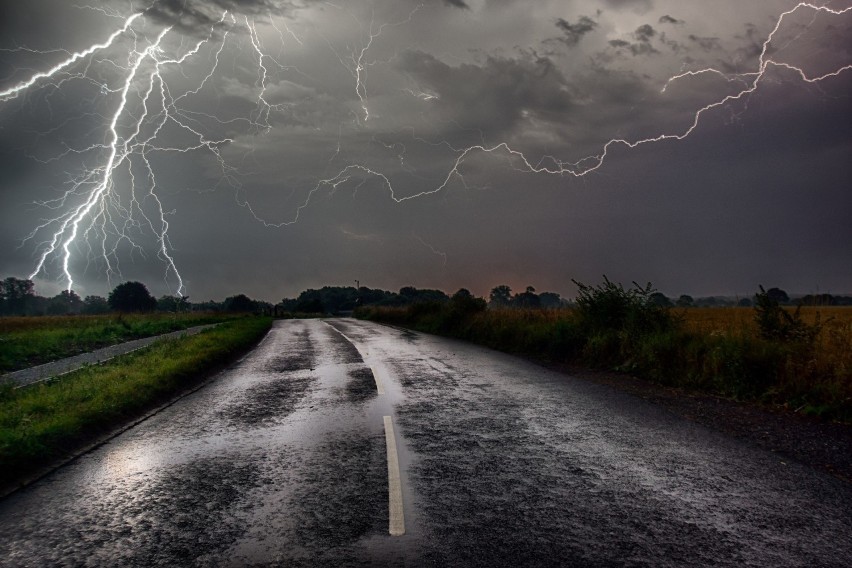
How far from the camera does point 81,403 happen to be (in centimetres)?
895

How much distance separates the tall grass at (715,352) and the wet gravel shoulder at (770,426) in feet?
1.61

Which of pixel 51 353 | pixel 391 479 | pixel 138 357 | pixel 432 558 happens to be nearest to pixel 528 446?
pixel 391 479

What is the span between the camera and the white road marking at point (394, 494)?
409 cm

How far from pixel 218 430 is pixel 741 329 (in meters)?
10.5

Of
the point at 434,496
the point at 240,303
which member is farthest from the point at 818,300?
the point at 240,303

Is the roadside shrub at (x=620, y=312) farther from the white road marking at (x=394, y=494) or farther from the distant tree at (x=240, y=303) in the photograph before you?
the distant tree at (x=240, y=303)

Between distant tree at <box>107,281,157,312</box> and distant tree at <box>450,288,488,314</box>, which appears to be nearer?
distant tree at <box>450,288,488,314</box>

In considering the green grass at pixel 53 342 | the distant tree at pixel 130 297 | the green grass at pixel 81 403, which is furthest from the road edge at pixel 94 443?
the distant tree at pixel 130 297

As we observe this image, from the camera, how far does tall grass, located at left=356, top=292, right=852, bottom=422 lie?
8820mm

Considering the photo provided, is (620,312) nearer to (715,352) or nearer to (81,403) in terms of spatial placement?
(715,352)

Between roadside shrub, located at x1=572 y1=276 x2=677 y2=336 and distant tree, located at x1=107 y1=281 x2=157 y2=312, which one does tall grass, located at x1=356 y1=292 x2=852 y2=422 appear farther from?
distant tree, located at x1=107 y1=281 x2=157 y2=312

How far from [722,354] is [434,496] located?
8.15 metres

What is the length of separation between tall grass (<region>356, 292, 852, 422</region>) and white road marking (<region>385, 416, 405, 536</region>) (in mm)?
6228

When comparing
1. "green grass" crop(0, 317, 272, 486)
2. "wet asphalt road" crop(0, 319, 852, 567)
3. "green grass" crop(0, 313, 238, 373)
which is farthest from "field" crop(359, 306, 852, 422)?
"green grass" crop(0, 313, 238, 373)
